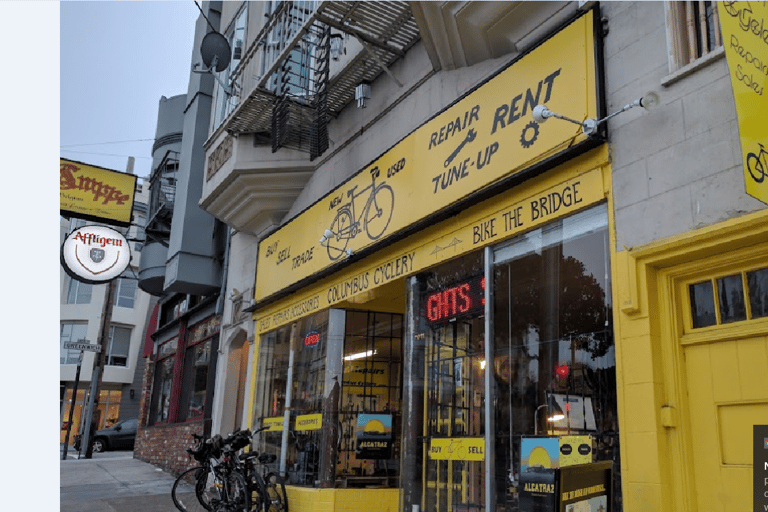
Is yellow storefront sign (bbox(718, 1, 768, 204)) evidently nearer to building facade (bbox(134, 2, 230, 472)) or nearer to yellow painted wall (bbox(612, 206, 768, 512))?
yellow painted wall (bbox(612, 206, 768, 512))

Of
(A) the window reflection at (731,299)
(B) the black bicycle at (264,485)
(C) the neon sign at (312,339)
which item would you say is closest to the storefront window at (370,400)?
(C) the neon sign at (312,339)

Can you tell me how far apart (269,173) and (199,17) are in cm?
909

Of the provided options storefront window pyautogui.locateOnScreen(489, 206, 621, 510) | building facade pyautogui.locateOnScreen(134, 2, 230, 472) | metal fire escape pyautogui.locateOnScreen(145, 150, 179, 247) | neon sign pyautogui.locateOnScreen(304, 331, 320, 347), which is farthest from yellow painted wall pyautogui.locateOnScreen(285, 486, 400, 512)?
metal fire escape pyautogui.locateOnScreen(145, 150, 179, 247)

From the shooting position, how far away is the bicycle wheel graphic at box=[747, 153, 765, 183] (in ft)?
11.6

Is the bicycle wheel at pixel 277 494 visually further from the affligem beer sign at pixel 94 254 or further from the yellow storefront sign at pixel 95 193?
the yellow storefront sign at pixel 95 193

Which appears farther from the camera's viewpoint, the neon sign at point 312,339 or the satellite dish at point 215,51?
the satellite dish at point 215,51

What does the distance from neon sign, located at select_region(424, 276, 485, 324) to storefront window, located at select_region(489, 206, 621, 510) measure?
0.98ft

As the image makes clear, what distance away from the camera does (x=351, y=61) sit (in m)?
9.84

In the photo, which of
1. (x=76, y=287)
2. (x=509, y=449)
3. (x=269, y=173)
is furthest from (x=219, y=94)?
(x=76, y=287)

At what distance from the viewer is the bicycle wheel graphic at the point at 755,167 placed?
11.6 ft

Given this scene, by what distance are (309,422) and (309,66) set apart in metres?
5.54

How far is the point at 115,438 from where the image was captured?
94.6 ft

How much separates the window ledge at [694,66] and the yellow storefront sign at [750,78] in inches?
40.3

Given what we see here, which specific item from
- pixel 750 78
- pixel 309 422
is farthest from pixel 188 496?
pixel 750 78
